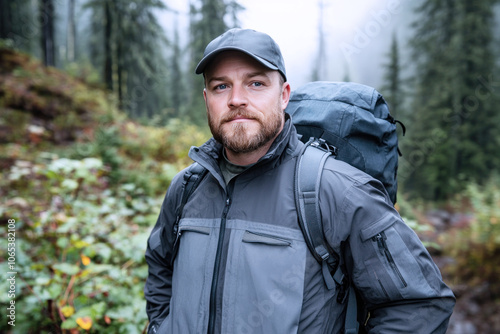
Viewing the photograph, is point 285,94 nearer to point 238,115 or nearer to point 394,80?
point 238,115

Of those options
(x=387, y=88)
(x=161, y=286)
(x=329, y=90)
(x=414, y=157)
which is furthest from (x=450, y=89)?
(x=161, y=286)

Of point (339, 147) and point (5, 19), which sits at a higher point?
point (5, 19)

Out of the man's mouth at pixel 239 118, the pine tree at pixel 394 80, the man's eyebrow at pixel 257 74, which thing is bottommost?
the man's mouth at pixel 239 118

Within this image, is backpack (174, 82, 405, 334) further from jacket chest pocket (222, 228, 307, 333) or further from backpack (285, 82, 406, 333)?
jacket chest pocket (222, 228, 307, 333)

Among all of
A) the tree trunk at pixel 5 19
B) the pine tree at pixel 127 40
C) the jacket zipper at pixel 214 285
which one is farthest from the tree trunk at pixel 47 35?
the jacket zipper at pixel 214 285

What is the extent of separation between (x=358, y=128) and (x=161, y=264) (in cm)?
175

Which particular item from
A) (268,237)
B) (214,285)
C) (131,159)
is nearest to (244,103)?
(268,237)

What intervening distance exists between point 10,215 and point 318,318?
4803 millimetres

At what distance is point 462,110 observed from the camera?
1551 centimetres

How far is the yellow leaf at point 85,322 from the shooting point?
2.37 m

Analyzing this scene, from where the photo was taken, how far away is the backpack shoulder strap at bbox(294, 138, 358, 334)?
1497 mm

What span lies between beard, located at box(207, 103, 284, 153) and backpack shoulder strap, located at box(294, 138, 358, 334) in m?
0.26

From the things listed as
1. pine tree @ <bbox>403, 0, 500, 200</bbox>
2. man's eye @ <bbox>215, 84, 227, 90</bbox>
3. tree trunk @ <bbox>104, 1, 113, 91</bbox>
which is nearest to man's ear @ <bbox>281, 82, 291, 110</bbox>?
man's eye @ <bbox>215, 84, 227, 90</bbox>

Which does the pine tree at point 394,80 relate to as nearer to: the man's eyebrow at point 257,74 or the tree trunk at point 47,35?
the tree trunk at point 47,35
